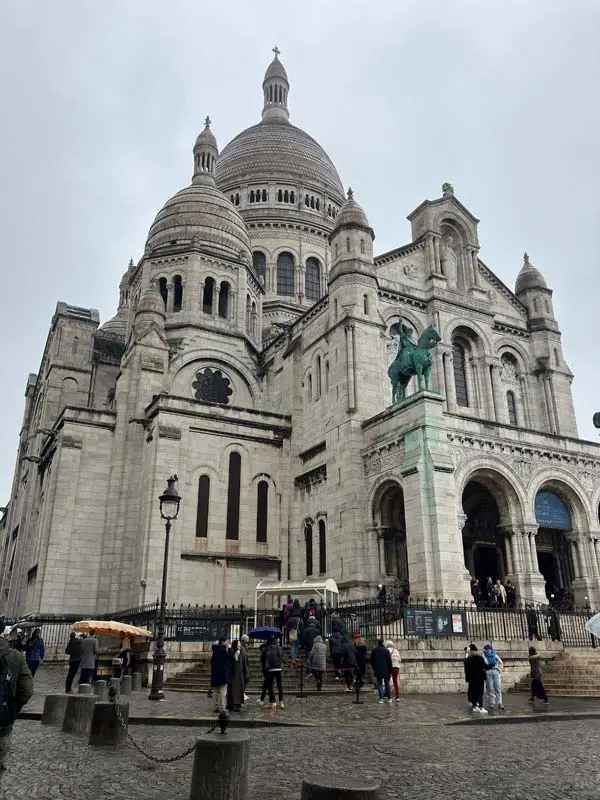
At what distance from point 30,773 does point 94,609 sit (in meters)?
22.6

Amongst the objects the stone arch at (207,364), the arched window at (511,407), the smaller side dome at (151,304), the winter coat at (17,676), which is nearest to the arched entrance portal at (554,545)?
the arched window at (511,407)

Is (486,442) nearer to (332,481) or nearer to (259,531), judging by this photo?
(332,481)

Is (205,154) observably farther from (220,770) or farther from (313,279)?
(220,770)

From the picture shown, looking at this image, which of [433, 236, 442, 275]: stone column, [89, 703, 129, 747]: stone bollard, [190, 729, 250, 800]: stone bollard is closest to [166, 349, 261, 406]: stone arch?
[433, 236, 442, 275]: stone column

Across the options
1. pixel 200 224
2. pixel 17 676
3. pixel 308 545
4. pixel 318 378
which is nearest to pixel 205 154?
pixel 200 224

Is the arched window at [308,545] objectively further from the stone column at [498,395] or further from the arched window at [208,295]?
the arched window at [208,295]

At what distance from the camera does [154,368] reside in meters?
34.8

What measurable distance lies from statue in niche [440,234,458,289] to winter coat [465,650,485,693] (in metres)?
24.7

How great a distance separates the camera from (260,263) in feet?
173

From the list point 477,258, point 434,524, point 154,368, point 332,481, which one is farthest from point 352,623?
point 477,258

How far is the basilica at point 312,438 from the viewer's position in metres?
27.3

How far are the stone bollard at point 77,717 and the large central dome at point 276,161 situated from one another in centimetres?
5080

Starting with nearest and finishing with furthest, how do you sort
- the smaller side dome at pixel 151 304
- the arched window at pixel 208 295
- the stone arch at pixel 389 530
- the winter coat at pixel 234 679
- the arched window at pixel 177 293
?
1. the winter coat at pixel 234 679
2. the stone arch at pixel 389 530
3. the smaller side dome at pixel 151 304
4. the arched window at pixel 177 293
5. the arched window at pixel 208 295

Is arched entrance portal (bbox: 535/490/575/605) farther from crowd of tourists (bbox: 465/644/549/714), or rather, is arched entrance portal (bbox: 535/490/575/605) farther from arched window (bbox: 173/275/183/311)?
arched window (bbox: 173/275/183/311)
